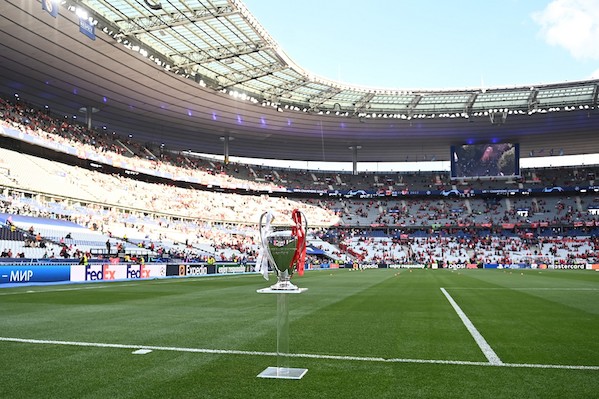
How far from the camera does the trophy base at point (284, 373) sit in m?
5.38

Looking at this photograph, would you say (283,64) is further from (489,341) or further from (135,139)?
(489,341)

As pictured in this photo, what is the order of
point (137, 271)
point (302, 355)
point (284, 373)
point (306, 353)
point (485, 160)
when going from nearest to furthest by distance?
point (284, 373) < point (302, 355) < point (306, 353) < point (137, 271) < point (485, 160)

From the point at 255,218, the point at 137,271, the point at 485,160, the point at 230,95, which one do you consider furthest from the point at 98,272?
the point at 485,160

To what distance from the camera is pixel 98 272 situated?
3003cm

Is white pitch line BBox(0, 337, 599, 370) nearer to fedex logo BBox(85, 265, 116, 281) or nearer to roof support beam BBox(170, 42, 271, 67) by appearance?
fedex logo BBox(85, 265, 116, 281)

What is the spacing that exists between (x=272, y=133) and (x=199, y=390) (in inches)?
2546

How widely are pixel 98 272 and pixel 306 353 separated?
26.2 metres

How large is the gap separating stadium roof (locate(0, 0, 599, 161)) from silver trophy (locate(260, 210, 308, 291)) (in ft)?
99.1

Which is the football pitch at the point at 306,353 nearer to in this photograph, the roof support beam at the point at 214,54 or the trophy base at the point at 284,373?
the trophy base at the point at 284,373

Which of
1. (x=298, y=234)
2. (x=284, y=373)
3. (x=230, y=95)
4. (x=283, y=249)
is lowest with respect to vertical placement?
(x=284, y=373)

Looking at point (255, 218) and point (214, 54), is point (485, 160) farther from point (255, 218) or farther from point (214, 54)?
point (214, 54)

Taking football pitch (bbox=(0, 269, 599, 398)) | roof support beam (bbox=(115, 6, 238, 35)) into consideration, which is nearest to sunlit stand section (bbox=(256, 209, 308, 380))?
football pitch (bbox=(0, 269, 599, 398))

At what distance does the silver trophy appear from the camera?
16.3 ft

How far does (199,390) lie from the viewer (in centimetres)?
484
